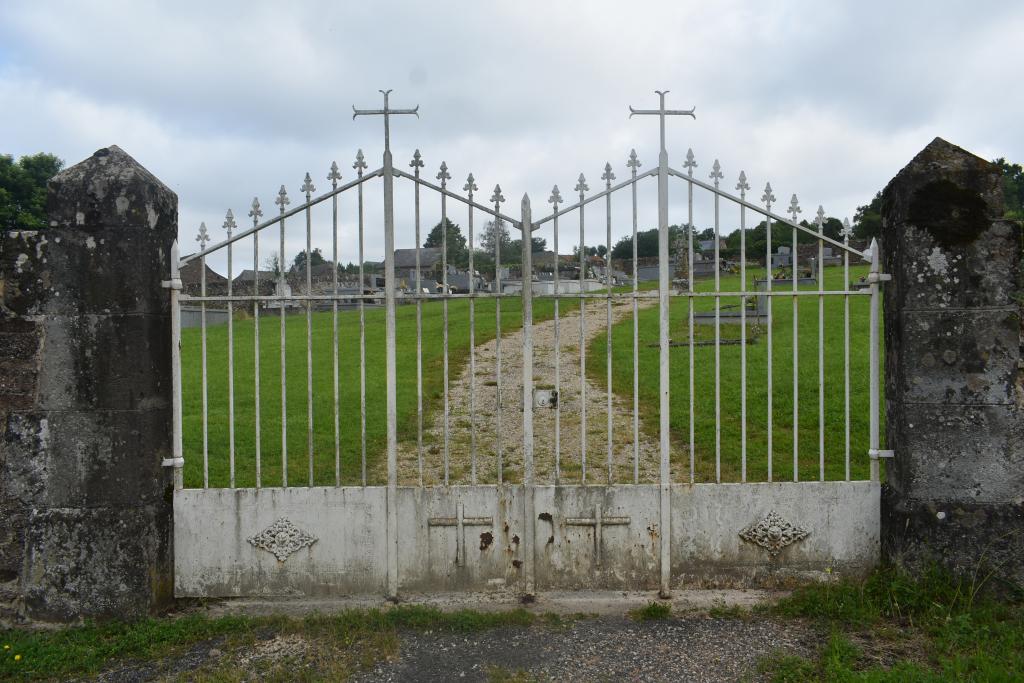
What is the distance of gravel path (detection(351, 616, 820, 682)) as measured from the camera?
3.96 meters

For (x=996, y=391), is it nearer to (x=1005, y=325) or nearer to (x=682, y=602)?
(x=1005, y=325)

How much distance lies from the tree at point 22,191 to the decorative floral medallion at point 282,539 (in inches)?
1145

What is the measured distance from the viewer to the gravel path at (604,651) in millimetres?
3965

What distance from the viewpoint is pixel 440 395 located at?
11156 mm

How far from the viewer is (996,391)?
4742mm

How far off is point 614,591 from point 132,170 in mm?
4377

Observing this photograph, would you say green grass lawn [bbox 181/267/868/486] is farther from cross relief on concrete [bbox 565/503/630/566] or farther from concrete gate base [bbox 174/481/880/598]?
cross relief on concrete [bbox 565/503/630/566]

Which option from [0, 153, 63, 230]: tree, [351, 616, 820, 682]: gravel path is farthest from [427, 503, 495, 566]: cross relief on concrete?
[0, 153, 63, 230]: tree

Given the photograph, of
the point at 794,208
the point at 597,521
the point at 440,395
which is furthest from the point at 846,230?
the point at 440,395

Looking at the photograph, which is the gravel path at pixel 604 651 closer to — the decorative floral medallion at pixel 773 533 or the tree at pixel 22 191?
the decorative floral medallion at pixel 773 533

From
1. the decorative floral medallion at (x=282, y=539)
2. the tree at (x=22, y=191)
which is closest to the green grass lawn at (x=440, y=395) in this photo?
the decorative floral medallion at (x=282, y=539)

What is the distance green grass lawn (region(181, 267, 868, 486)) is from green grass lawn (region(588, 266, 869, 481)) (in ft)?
0.08

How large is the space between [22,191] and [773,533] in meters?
34.7

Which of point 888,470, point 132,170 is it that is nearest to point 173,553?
point 132,170
